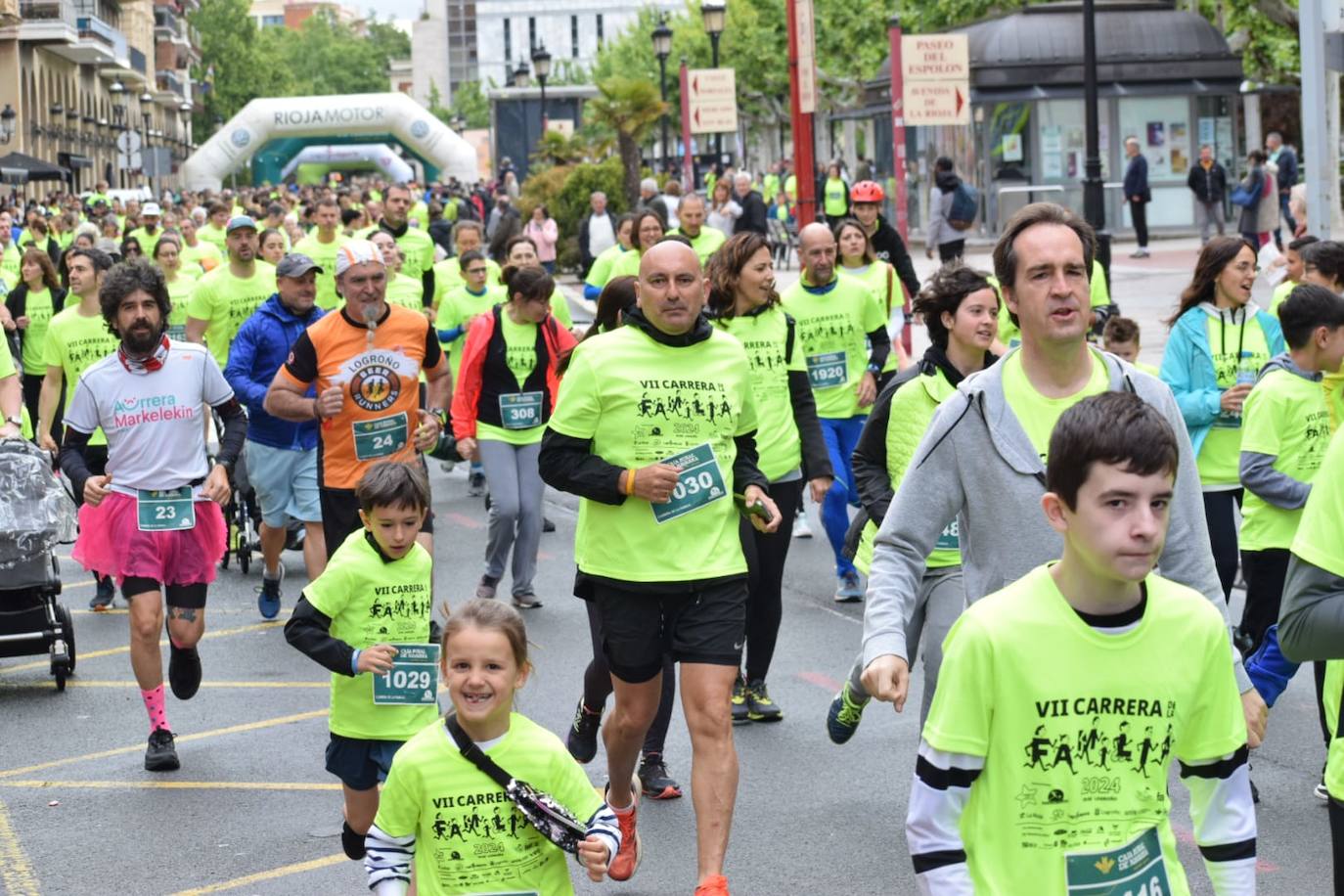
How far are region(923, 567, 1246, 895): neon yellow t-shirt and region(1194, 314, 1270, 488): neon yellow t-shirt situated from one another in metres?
5.21

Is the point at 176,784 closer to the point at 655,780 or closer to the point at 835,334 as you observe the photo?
the point at 655,780

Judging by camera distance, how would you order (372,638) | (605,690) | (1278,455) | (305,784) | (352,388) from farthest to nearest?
(352,388) → (305,784) → (605,690) → (1278,455) → (372,638)

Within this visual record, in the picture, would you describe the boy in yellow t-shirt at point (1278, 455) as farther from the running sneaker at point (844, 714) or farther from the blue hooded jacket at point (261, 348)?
the blue hooded jacket at point (261, 348)

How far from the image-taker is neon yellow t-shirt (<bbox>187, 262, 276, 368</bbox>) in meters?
12.6

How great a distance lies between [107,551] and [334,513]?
3.84ft

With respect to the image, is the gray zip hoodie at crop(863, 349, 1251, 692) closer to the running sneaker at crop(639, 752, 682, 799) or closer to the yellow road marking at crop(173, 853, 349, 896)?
the yellow road marking at crop(173, 853, 349, 896)

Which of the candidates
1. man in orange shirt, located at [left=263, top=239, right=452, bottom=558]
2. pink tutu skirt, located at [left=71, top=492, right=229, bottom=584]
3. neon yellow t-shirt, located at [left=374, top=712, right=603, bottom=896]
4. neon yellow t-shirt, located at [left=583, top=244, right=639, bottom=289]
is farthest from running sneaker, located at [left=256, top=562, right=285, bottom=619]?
neon yellow t-shirt, located at [left=374, top=712, right=603, bottom=896]

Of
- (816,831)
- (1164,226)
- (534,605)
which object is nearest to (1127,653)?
(816,831)

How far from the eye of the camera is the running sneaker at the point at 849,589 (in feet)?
36.5

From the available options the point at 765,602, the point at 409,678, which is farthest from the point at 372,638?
the point at 765,602

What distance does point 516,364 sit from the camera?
36.2ft

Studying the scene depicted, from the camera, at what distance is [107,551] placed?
8273 millimetres

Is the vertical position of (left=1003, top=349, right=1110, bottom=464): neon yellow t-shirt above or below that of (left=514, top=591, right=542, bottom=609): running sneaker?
above

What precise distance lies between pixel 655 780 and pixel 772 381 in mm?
1945
